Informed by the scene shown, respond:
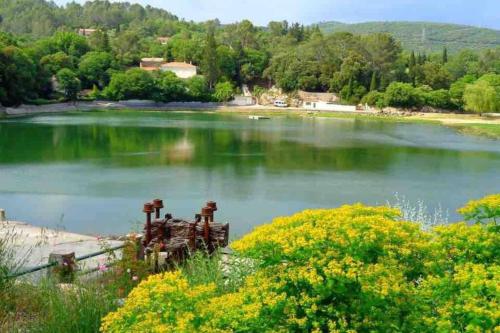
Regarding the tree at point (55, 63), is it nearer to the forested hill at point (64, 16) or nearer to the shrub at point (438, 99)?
the shrub at point (438, 99)

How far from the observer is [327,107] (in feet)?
254

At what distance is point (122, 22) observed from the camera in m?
168

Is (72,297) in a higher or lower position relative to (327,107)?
higher

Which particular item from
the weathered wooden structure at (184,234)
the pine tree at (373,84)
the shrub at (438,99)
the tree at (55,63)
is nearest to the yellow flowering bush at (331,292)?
the weathered wooden structure at (184,234)

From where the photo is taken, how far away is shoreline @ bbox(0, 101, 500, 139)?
56319 mm

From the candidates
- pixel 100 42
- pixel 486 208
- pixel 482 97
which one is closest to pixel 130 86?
pixel 100 42

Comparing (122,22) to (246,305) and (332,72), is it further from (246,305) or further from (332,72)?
(246,305)

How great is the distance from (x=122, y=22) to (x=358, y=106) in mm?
110112

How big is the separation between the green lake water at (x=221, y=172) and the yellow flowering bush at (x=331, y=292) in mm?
10807

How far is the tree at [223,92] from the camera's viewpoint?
79.9 meters

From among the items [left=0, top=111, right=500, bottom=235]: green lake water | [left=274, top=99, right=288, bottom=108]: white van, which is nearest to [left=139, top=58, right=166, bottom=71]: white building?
[left=274, top=99, right=288, bottom=108]: white van

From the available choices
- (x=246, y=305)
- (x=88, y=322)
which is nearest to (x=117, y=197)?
(x=88, y=322)

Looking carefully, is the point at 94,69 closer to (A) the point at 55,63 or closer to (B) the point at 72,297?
(A) the point at 55,63

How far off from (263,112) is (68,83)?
22923mm
